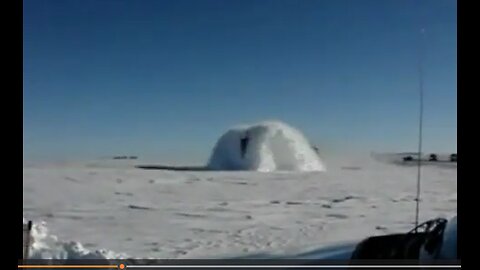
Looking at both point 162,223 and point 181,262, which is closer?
point 181,262

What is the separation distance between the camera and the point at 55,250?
2.36 metres

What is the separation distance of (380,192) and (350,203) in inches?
7.8

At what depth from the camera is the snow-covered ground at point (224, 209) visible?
98.7 inches

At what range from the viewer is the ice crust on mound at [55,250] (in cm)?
230

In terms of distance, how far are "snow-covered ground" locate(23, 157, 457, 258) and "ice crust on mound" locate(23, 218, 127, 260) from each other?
0.02 m

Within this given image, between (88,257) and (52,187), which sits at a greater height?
(52,187)

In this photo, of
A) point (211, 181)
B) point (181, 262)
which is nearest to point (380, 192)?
point (211, 181)

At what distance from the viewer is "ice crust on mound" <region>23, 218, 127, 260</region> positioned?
2.30 metres

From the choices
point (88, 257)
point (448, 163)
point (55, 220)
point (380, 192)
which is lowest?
point (88, 257)

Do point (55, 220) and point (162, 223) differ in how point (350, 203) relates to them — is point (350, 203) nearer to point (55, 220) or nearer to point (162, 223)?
point (162, 223)

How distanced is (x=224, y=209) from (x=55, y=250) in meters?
0.98

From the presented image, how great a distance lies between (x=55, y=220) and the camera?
101 inches

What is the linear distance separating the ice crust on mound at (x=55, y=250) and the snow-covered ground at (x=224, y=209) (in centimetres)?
2

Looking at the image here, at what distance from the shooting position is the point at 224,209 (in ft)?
8.65
